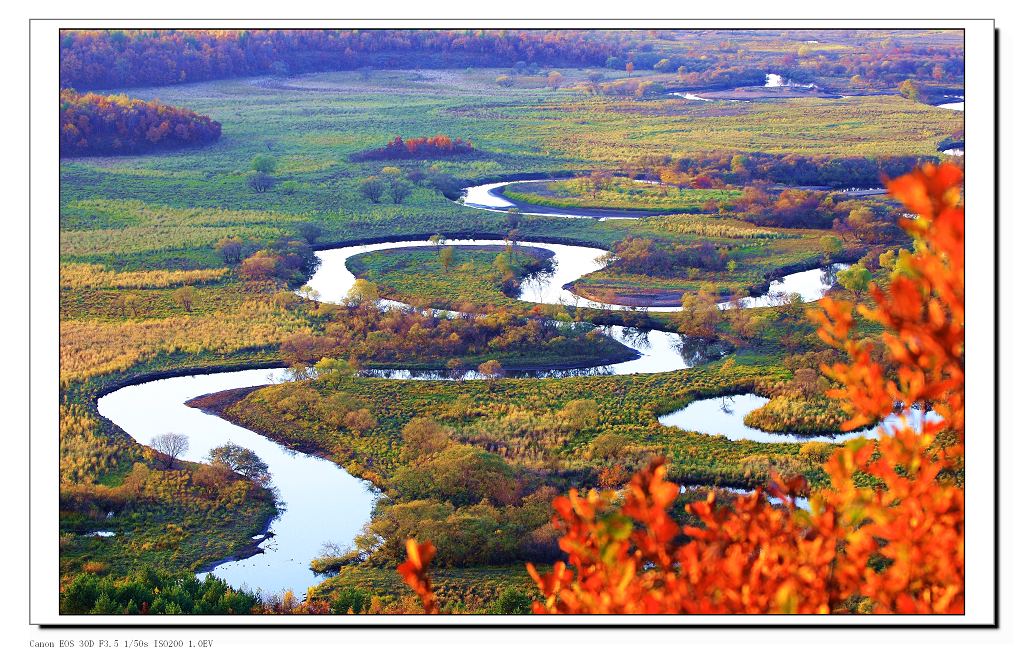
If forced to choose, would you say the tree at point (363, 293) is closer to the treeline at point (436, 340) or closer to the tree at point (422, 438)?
the treeline at point (436, 340)

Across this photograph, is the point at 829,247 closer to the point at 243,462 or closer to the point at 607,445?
the point at 607,445

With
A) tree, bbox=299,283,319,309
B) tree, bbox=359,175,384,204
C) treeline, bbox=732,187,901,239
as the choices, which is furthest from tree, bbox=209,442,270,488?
tree, bbox=359,175,384,204

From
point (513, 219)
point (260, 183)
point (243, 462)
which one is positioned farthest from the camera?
point (260, 183)

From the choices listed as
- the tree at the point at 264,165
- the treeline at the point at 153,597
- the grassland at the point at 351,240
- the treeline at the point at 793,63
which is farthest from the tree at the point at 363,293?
the treeline at the point at 153,597

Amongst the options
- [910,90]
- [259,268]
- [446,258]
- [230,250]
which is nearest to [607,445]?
[446,258]

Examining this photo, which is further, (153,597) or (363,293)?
(363,293)

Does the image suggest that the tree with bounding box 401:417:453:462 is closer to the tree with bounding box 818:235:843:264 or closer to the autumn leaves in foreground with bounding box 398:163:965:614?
the autumn leaves in foreground with bounding box 398:163:965:614
